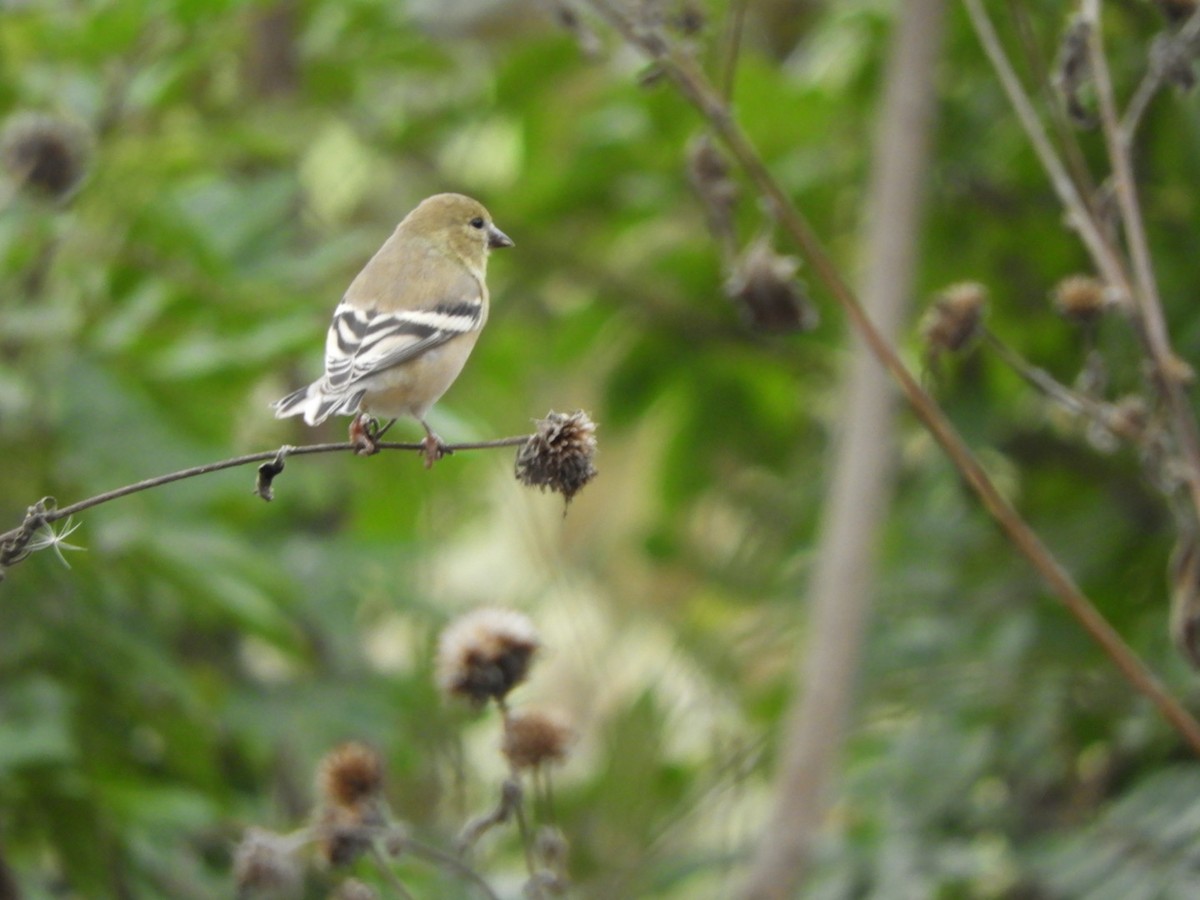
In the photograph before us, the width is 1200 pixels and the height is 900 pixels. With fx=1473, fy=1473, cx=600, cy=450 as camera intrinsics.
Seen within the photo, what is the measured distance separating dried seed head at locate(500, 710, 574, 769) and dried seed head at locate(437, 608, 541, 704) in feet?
0.18

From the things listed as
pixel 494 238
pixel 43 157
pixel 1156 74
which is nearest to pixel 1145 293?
pixel 1156 74

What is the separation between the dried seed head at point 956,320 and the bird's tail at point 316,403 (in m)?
0.82

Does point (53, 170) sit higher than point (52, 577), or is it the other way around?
point (53, 170)

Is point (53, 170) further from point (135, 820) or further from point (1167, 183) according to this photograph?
point (1167, 183)

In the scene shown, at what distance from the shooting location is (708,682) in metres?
3.16

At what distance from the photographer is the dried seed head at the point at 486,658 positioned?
2023 millimetres

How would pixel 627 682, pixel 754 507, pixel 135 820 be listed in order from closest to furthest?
pixel 135 820
pixel 754 507
pixel 627 682

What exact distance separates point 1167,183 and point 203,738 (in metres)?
2.19

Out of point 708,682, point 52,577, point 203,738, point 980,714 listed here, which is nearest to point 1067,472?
point 980,714

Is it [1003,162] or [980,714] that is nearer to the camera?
[980,714]

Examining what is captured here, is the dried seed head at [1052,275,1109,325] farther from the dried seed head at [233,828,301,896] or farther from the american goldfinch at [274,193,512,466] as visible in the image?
the dried seed head at [233,828,301,896]

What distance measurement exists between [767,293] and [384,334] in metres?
0.59

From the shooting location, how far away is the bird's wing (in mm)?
2139

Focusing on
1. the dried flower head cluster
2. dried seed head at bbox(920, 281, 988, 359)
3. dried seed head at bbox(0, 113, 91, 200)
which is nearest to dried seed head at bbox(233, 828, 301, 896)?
the dried flower head cluster
